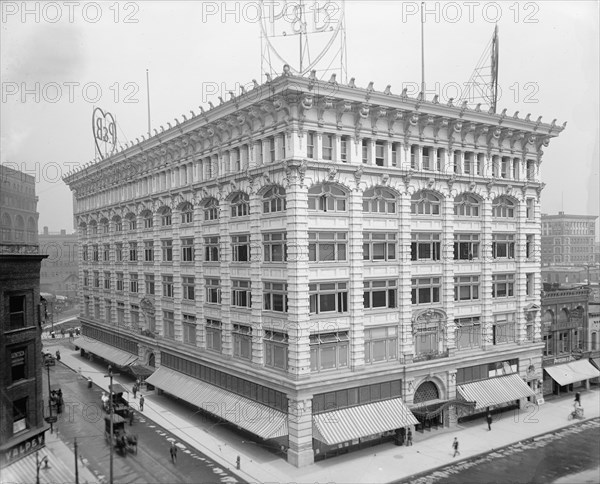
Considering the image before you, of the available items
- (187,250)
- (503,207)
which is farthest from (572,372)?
(187,250)

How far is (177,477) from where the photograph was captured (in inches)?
1146

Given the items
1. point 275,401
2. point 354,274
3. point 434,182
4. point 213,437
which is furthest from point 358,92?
point 213,437

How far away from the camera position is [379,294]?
3441cm

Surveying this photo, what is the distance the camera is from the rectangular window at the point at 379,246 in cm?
3397

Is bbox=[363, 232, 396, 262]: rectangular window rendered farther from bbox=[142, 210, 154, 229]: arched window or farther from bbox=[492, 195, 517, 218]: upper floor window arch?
bbox=[142, 210, 154, 229]: arched window

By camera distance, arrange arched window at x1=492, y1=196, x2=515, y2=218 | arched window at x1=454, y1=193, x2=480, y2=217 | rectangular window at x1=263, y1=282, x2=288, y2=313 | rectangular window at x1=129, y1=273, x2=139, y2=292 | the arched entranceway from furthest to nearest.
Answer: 1. rectangular window at x1=129, y1=273, x2=139, y2=292
2. arched window at x1=492, y1=196, x2=515, y2=218
3. arched window at x1=454, y1=193, x2=480, y2=217
4. the arched entranceway
5. rectangular window at x1=263, y1=282, x2=288, y2=313

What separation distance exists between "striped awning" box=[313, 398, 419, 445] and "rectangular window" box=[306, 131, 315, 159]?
15.2 meters

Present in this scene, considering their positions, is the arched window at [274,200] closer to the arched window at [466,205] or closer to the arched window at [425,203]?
the arched window at [425,203]

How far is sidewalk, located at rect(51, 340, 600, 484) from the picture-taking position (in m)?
29.4

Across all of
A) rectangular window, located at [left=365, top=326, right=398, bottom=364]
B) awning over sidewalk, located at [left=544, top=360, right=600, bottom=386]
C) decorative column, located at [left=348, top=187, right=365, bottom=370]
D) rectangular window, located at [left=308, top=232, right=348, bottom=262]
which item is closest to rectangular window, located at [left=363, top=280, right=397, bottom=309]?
decorative column, located at [left=348, top=187, right=365, bottom=370]

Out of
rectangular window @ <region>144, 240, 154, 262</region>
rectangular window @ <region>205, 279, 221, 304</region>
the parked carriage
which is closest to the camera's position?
the parked carriage

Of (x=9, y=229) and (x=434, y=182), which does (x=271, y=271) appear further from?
(x=9, y=229)

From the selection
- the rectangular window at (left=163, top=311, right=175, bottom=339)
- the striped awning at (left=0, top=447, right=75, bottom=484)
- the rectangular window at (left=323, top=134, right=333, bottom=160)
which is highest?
the rectangular window at (left=323, top=134, right=333, bottom=160)

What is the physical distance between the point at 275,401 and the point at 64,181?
4645 centimetres
